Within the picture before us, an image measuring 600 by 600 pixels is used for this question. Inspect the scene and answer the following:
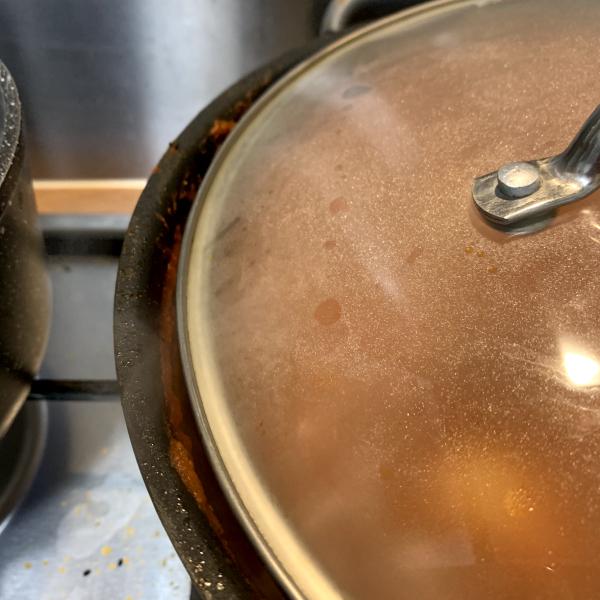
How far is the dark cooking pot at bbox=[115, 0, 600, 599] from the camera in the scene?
0.45 metres

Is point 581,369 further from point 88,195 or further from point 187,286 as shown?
point 88,195

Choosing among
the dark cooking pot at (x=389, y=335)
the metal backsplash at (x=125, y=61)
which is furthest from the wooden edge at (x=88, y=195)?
the dark cooking pot at (x=389, y=335)

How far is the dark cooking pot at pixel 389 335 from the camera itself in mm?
448

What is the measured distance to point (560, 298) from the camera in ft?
1.58

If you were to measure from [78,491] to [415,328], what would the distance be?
58 centimetres

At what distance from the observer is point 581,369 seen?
1.51 feet

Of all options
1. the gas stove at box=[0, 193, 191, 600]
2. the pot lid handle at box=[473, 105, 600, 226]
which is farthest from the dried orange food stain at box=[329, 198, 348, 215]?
the gas stove at box=[0, 193, 191, 600]

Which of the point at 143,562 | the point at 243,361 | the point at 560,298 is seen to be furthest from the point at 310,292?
the point at 143,562

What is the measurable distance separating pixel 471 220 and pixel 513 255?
43 mm

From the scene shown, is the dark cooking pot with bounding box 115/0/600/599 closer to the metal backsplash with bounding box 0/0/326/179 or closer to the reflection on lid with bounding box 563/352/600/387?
the reflection on lid with bounding box 563/352/600/387

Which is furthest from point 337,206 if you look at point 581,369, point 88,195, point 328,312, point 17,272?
point 88,195

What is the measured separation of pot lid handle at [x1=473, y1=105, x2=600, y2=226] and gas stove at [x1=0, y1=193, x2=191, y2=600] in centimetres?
57

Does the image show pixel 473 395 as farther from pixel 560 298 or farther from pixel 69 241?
pixel 69 241

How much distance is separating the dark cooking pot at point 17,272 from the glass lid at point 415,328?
175 mm
